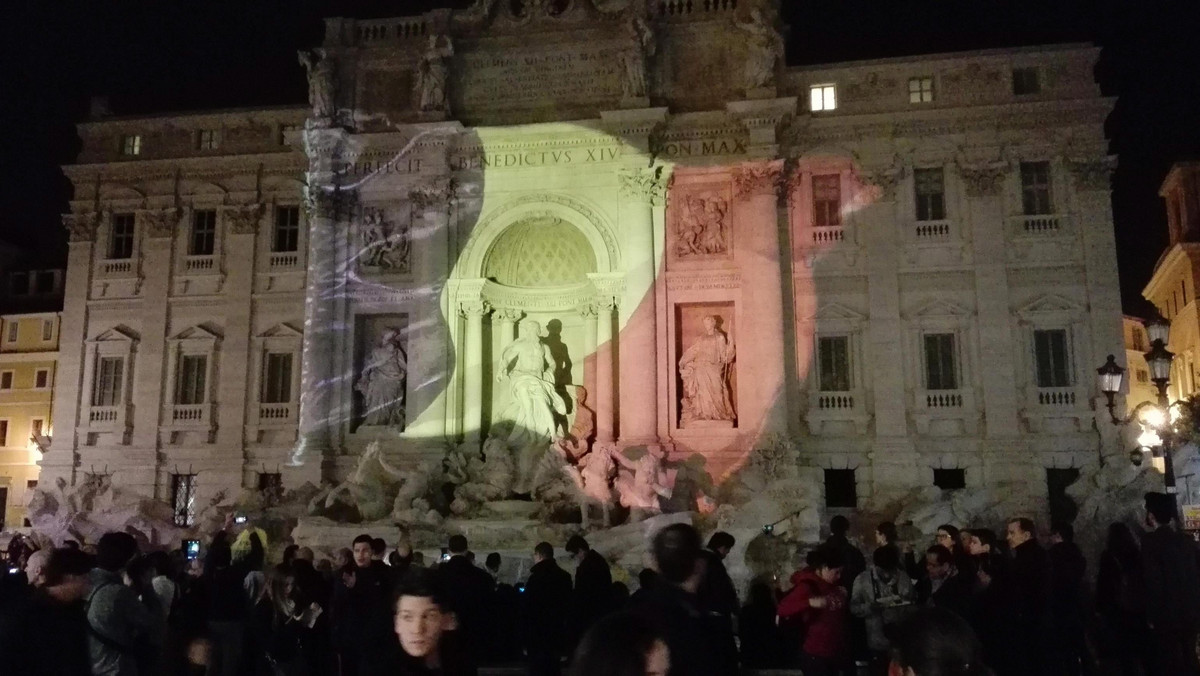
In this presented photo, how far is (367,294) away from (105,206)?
950cm

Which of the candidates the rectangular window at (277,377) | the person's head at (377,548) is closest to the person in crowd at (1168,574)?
the person's head at (377,548)

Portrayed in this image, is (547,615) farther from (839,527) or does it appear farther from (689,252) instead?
(689,252)

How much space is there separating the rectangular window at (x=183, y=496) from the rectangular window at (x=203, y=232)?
6.46 m

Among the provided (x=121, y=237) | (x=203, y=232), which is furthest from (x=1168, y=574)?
(x=121, y=237)

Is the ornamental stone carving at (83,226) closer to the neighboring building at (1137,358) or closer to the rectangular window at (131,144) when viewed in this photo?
the rectangular window at (131,144)

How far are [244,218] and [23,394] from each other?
13624 millimetres

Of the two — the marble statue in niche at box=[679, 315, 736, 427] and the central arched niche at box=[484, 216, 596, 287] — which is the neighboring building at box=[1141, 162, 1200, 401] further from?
the central arched niche at box=[484, 216, 596, 287]

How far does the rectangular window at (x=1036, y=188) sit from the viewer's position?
24.9 metres

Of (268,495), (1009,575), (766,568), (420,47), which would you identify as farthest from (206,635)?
(420,47)

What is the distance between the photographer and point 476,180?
25641 mm

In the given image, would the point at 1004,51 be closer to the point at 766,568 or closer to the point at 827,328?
the point at 827,328

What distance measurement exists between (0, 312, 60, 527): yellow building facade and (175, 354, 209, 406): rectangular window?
996 centimetres

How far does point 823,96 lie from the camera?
2578 cm

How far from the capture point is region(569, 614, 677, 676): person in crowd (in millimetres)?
2986
